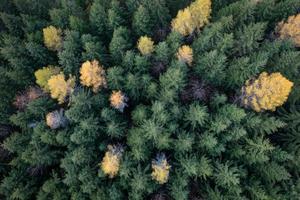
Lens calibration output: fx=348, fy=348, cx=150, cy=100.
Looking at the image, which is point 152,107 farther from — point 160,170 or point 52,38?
point 52,38

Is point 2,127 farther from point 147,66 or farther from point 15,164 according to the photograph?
point 147,66

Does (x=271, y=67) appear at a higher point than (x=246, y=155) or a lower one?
higher

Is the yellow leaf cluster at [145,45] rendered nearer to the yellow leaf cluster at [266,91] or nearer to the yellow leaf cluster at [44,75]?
the yellow leaf cluster at [44,75]

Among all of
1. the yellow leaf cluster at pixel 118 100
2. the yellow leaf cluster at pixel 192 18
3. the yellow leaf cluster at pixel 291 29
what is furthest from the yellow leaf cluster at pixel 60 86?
the yellow leaf cluster at pixel 291 29

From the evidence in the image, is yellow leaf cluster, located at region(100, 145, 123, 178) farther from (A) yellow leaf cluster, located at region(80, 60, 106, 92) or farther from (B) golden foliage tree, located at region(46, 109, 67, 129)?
(A) yellow leaf cluster, located at region(80, 60, 106, 92)

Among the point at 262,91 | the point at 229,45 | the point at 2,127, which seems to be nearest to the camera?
the point at 262,91

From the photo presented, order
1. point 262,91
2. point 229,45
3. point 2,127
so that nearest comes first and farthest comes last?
point 262,91, point 229,45, point 2,127

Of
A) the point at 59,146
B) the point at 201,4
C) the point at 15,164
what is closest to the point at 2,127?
the point at 15,164
